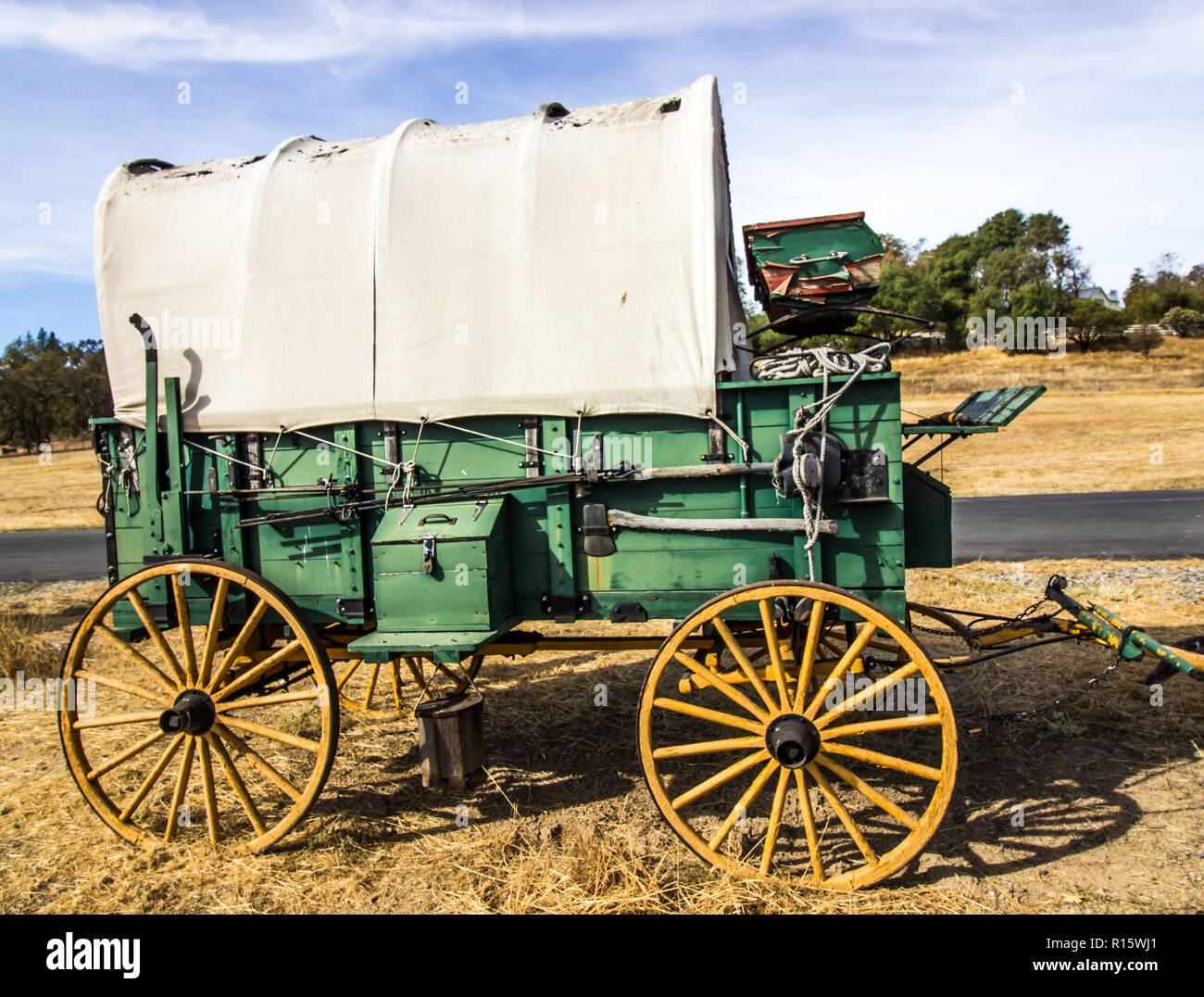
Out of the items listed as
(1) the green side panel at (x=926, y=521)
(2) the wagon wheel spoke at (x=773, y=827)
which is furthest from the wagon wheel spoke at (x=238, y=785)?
(1) the green side panel at (x=926, y=521)

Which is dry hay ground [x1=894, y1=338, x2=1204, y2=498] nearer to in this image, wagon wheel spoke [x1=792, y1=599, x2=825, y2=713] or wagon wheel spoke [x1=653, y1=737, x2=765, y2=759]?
wagon wheel spoke [x1=792, y1=599, x2=825, y2=713]

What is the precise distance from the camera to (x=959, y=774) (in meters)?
4.44

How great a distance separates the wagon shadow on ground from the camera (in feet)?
12.4

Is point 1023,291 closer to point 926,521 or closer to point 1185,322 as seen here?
point 1185,322

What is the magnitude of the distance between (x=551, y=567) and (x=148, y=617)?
1.98 meters

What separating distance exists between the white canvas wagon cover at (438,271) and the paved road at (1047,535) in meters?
7.53

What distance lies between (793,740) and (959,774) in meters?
1.76

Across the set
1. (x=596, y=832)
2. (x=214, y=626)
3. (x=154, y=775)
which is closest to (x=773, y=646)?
(x=596, y=832)

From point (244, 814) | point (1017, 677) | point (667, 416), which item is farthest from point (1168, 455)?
point (244, 814)

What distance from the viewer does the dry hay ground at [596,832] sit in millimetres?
3348

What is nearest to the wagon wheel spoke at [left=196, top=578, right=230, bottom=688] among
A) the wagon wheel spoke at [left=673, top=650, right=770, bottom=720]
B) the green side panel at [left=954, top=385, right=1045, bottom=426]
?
the wagon wheel spoke at [left=673, top=650, right=770, bottom=720]

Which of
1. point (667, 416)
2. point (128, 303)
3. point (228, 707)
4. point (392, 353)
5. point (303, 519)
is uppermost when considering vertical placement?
point (128, 303)

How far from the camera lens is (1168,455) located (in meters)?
18.9

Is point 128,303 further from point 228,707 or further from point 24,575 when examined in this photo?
point 24,575
